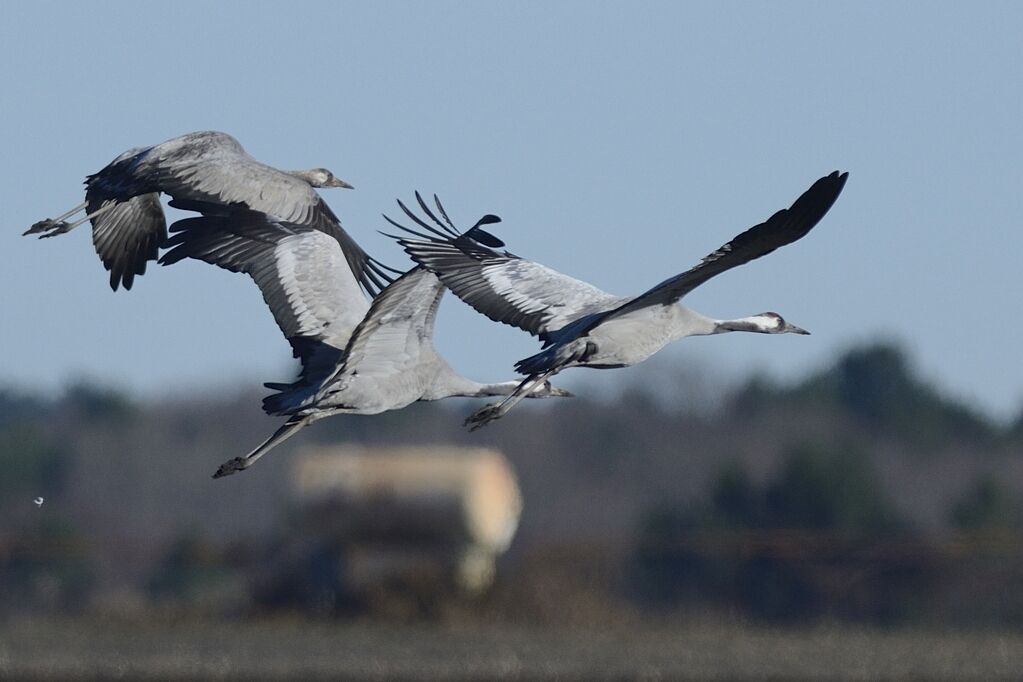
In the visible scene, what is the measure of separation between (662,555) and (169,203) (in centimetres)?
1670

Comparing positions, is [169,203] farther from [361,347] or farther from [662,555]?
[662,555]

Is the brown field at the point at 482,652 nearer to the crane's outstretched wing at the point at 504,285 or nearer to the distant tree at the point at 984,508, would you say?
the distant tree at the point at 984,508

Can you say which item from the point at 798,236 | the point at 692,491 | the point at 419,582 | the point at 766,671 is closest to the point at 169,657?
the point at 419,582

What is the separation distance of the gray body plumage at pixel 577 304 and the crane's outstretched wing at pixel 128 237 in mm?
1916

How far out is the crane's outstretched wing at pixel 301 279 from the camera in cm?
1513

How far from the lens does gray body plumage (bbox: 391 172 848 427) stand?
43.6ft

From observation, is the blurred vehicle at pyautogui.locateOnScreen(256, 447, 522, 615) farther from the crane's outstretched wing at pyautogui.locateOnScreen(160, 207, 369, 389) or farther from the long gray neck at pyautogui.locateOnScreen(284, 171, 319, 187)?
the crane's outstretched wing at pyautogui.locateOnScreen(160, 207, 369, 389)

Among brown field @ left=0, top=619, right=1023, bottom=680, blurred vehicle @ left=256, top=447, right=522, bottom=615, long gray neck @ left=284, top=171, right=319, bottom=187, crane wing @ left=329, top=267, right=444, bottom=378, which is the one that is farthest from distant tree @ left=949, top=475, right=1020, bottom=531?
crane wing @ left=329, top=267, right=444, bottom=378

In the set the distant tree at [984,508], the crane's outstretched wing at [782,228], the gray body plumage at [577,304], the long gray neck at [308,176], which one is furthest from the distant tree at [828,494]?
the crane's outstretched wing at [782,228]

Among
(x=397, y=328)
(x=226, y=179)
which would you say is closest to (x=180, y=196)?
(x=226, y=179)

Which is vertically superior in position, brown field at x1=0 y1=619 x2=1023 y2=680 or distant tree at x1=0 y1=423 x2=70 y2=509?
distant tree at x1=0 y1=423 x2=70 y2=509

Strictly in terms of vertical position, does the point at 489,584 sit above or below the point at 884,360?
below

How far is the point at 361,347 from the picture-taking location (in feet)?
47.8

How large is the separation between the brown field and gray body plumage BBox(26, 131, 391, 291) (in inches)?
351
